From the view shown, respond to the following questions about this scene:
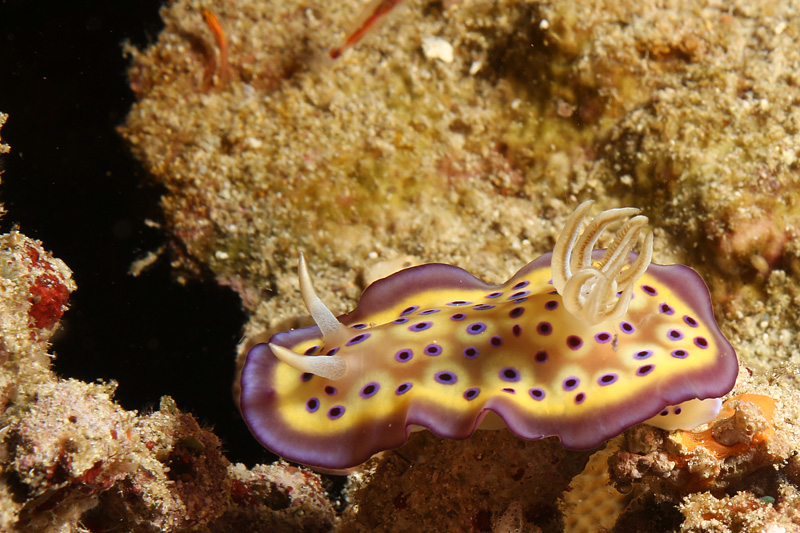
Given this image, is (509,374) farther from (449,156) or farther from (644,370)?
(449,156)

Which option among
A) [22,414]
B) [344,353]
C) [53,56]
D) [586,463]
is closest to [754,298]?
[586,463]

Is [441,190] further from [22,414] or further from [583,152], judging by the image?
[22,414]

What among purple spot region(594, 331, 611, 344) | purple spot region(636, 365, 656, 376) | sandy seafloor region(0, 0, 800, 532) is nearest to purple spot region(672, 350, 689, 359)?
purple spot region(636, 365, 656, 376)

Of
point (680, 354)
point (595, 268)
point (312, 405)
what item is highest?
point (595, 268)

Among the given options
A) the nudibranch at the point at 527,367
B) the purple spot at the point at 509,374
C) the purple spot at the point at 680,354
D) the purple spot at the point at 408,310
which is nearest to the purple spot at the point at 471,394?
the nudibranch at the point at 527,367

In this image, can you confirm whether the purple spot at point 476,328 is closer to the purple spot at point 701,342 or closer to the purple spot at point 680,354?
the purple spot at point 680,354

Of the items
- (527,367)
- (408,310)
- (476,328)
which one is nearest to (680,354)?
(527,367)

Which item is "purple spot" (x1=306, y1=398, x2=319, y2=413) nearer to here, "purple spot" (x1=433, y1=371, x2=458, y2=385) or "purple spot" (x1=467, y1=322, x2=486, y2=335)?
"purple spot" (x1=433, y1=371, x2=458, y2=385)
